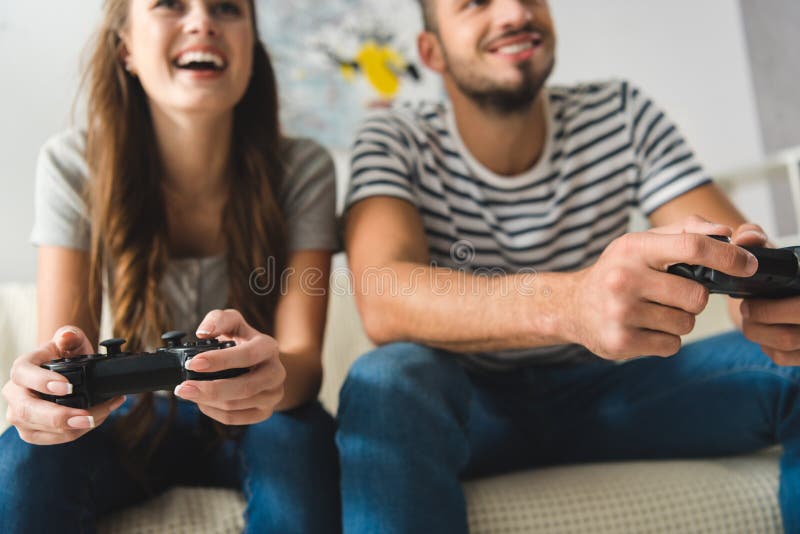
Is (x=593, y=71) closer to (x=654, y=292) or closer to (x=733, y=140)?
(x=733, y=140)

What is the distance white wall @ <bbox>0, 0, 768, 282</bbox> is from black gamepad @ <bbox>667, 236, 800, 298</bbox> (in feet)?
4.47

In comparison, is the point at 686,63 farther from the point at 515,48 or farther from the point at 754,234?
the point at 754,234

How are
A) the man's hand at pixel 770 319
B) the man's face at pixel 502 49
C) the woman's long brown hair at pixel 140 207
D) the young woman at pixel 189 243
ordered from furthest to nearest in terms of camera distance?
the man's face at pixel 502 49, the woman's long brown hair at pixel 140 207, the young woman at pixel 189 243, the man's hand at pixel 770 319

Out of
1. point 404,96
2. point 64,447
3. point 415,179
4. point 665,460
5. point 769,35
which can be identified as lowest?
point 665,460

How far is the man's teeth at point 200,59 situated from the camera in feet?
2.83

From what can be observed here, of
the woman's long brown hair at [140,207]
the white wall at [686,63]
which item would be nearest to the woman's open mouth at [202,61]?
the woman's long brown hair at [140,207]

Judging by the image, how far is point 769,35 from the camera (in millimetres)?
2287

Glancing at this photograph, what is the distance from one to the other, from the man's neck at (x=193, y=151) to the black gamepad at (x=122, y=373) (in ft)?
1.46

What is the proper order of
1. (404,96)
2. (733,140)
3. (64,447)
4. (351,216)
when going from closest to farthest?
1. (64,447)
2. (351,216)
3. (404,96)
4. (733,140)

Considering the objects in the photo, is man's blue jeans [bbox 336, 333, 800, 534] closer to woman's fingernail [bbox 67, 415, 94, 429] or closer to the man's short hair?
woman's fingernail [bbox 67, 415, 94, 429]

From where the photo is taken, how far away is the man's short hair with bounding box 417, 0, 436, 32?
1.05 m

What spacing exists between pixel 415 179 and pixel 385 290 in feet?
0.78

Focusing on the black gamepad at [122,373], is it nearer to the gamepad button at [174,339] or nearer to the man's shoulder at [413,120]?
the gamepad button at [174,339]

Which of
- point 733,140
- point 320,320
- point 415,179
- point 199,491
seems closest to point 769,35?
point 733,140
